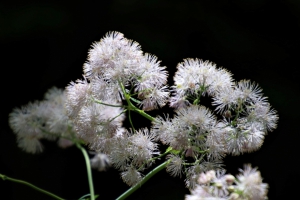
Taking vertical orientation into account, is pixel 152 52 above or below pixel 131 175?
above

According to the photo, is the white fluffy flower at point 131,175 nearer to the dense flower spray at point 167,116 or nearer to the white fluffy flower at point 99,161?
the dense flower spray at point 167,116

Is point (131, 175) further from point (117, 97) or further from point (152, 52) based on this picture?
point (152, 52)

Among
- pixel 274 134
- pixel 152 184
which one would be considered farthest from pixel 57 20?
pixel 274 134

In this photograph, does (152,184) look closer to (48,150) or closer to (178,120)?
(48,150)

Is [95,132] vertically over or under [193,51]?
under

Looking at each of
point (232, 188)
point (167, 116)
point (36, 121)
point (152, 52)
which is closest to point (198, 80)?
point (167, 116)

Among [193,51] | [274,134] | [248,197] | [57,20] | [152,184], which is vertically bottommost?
[248,197]

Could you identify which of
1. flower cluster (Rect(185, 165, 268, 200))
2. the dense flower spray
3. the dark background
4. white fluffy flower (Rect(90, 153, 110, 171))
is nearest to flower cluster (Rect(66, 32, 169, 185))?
the dense flower spray

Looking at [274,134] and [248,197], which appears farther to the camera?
[274,134]
